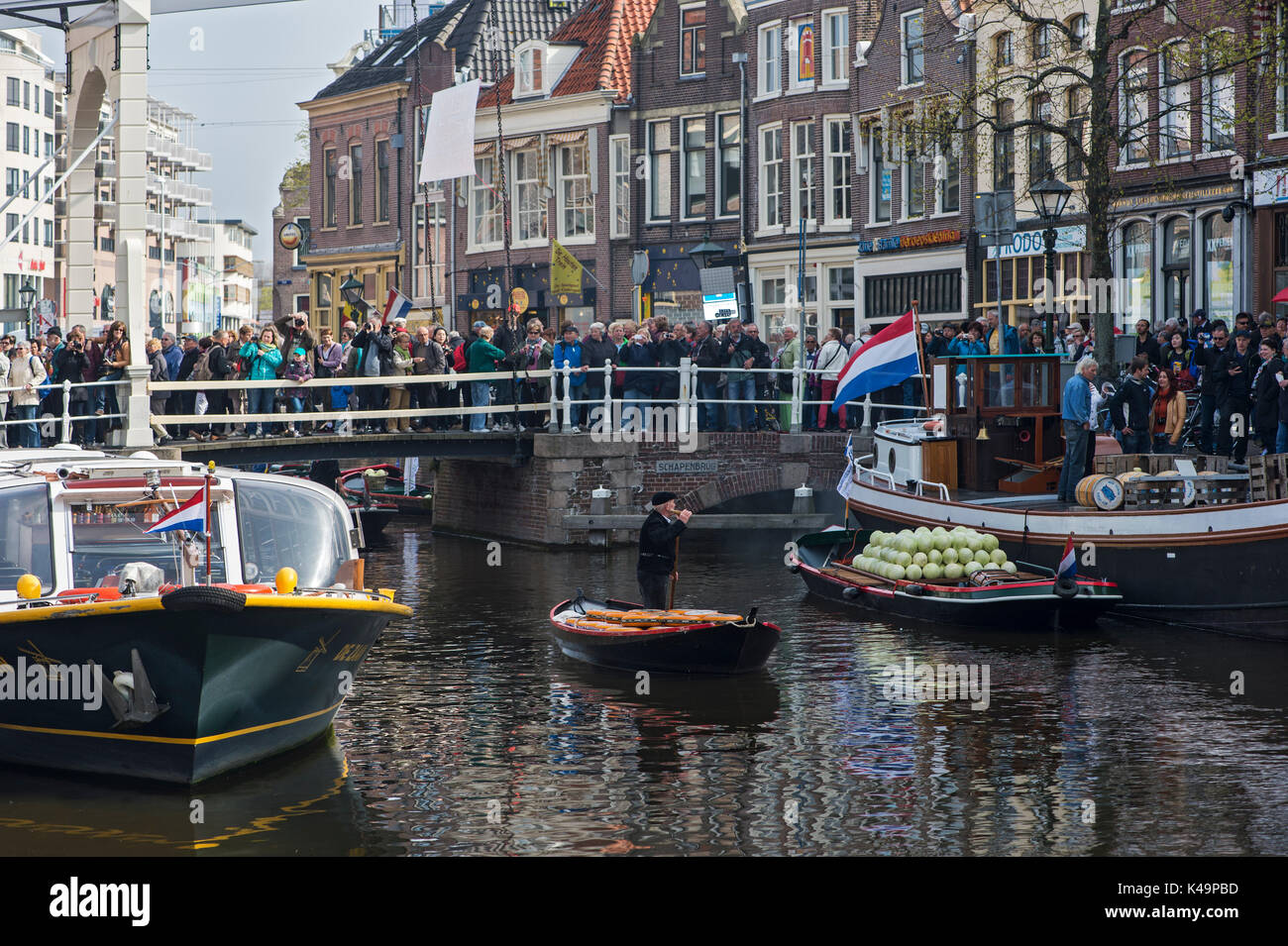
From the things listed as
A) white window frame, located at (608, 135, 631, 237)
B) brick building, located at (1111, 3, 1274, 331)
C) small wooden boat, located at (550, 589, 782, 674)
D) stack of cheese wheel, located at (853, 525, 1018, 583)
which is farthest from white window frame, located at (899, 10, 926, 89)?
small wooden boat, located at (550, 589, 782, 674)

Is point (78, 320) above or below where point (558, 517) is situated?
above

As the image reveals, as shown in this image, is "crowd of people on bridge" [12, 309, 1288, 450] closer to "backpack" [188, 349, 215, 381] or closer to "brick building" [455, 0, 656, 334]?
"backpack" [188, 349, 215, 381]

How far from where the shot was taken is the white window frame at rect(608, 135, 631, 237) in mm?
45906

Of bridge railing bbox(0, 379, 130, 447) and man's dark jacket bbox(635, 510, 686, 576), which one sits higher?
bridge railing bbox(0, 379, 130, 447)

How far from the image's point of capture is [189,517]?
12492mm

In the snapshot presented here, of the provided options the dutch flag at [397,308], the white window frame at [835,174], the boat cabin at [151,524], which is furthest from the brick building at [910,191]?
the boat cabin at [151,524]

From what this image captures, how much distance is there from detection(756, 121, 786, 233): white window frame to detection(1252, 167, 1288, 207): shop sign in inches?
576

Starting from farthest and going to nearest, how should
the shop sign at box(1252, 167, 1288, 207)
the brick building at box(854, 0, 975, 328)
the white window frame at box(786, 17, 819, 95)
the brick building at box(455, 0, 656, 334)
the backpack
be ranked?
1. the brick building at box(455, 0, 656, 334)
2. the white window frame at box(786, 17, 819, 95)
3. the brick building at box(854, 0, 975, 328)
4. the shop sign at box(1252, 167, 1288, 207)
5. the backpack
